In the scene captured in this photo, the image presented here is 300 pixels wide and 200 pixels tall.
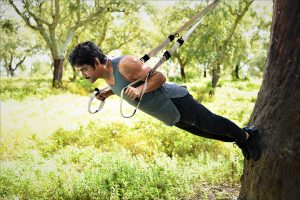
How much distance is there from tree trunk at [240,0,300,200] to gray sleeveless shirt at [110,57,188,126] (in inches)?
37.8

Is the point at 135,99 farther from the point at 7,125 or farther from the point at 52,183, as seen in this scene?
the point at 7,125

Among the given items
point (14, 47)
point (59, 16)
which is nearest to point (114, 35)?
→ point (59, 16)

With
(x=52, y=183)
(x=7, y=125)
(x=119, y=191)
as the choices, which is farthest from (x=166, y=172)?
(x=7, y=125)

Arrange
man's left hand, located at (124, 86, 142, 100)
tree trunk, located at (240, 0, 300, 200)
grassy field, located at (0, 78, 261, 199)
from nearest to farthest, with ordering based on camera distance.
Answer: man's left hand, located at (124, 86, 142, 100), tree trunk, located at (240, 0, 300, 200), grassy field, located at (0, 78, 261, 199)

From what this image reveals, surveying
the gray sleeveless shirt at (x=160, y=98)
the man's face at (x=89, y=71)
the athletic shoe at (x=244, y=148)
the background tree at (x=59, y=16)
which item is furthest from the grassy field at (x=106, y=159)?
the background tree at (x=59, y=16)

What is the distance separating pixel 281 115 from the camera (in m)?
3.74

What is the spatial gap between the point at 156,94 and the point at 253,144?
1204 mm

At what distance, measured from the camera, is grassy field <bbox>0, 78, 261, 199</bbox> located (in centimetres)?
549

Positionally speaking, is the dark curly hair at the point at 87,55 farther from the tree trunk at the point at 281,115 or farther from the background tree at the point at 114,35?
the background tree at the point at 114,35

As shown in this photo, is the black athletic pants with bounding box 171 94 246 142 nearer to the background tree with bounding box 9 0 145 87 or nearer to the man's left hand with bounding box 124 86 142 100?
the man's left hand with bounding box 124 86 142 100

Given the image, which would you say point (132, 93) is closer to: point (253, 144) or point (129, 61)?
point (129, 61)

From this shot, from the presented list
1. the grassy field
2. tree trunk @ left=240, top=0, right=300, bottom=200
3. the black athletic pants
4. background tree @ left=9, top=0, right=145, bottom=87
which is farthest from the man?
background tree @ left=9, top=0, right=145, bottom=87

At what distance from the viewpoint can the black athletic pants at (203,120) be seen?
3661 mm

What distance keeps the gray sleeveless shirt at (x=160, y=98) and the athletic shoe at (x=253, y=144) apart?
2.75 ft
